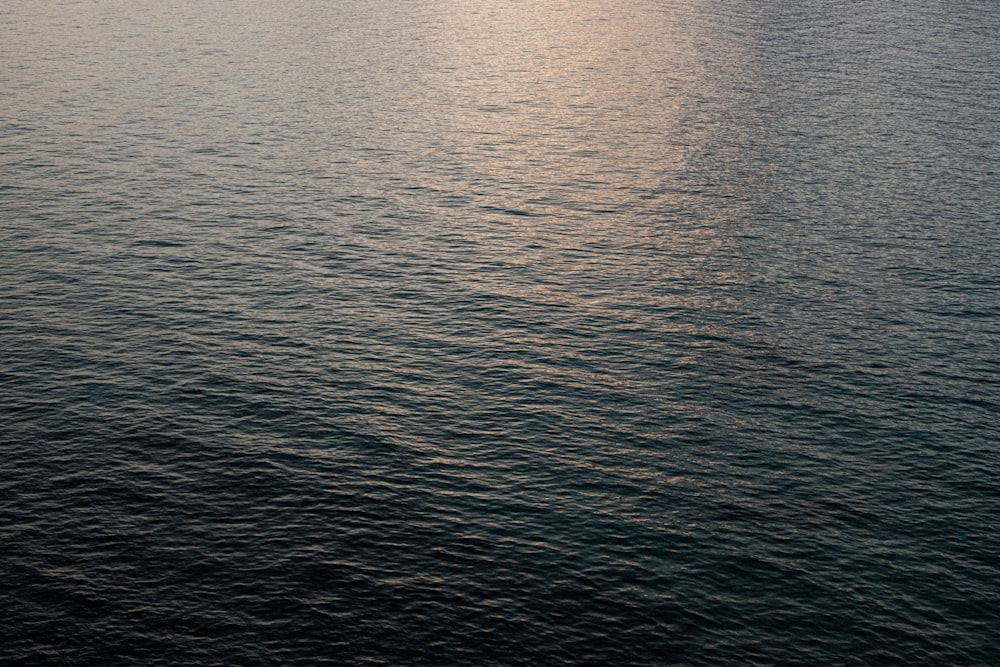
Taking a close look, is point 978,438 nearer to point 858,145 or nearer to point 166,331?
point 166,331

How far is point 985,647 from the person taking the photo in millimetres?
58531

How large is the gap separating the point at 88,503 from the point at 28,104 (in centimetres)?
11227

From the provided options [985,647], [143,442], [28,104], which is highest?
[28,104]

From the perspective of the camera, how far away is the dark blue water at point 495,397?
60750 millimetres

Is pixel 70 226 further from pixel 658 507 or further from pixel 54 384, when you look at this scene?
pixel 658 507

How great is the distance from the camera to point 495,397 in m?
83.9

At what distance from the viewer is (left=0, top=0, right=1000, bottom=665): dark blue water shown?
2392 inches

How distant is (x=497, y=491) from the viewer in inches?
2825

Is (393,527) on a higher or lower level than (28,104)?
lower

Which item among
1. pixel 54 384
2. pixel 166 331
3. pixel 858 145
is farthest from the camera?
pixel 858 145

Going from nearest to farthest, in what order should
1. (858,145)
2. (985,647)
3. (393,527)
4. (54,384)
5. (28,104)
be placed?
(985,647)
(393,527)
(54,384)
(858,145)
(28,104)

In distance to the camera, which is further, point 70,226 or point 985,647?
point 70,226

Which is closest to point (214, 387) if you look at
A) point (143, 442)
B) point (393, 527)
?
point (143, 442)

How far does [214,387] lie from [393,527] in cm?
2348
